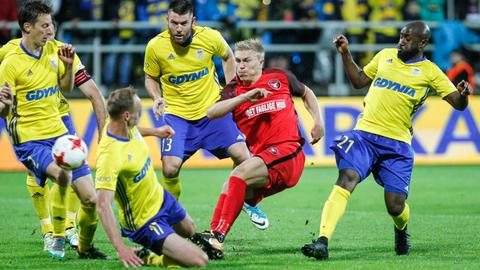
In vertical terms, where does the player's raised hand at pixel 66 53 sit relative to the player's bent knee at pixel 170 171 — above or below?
above

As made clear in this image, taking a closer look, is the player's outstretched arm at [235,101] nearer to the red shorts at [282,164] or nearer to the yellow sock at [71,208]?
the red shorts at [282,164]

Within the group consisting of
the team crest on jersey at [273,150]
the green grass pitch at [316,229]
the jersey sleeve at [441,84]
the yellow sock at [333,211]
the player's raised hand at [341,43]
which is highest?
the player's raised hand at [341,43]

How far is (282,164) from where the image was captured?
29.3 ft

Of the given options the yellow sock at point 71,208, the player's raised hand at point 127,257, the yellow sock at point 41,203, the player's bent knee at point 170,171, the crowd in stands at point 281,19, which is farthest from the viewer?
the crowd in stands at point 281,19

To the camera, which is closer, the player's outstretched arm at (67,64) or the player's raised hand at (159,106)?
the player's outstretched arm at (67,64)

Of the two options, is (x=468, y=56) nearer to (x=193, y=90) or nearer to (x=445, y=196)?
(x=445, y=196)

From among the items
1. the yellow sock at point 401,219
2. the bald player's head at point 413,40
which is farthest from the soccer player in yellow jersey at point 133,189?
the bald player's head at point 413,40

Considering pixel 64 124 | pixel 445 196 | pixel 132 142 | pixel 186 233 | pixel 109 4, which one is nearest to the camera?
pixel 132 142

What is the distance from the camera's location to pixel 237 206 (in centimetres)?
874

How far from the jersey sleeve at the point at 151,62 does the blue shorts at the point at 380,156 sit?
2602 millimetres

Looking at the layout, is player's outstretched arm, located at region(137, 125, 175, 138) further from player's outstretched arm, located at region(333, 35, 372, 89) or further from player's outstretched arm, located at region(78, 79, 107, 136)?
player's outstretched arm, located at region(333, 35, 372, 89)

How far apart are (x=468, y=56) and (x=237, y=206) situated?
571 inches

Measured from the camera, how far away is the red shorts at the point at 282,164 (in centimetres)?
890

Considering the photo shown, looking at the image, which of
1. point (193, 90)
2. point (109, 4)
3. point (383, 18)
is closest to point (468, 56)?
point (383, 18)
